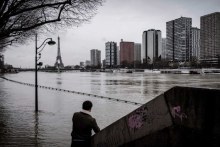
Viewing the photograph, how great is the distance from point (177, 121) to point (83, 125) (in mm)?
2069

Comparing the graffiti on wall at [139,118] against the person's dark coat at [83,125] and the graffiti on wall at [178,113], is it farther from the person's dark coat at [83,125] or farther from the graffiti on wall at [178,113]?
the person's dark coat at [83,125]

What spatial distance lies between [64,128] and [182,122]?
883 cm

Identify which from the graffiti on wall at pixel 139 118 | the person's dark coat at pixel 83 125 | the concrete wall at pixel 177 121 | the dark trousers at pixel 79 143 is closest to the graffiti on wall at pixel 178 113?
the concrete wall at pixel 177 121

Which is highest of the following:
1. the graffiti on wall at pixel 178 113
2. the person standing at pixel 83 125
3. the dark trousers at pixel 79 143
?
the graffiti on wall at pixel 178 113

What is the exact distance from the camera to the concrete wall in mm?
4203

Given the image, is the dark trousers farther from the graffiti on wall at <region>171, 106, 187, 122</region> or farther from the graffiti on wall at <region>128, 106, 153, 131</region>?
the graffiti on wall at <region>171, 106, 187, 122</region>

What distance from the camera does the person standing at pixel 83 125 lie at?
5.98 meters

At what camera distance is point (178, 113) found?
15.3 ft

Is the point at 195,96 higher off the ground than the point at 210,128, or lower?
higher

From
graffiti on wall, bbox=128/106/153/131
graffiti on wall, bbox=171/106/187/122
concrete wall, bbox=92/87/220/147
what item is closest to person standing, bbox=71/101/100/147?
concrete wall, bbox=92/87/220/147

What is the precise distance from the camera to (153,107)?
5184 mm

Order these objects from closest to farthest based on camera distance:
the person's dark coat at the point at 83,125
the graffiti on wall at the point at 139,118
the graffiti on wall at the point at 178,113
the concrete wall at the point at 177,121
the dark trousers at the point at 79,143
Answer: the concrete wall at the point at 177,121
the graffiti on wall at the point at 178,113
the graffiti on wall at the point at 139,118
the person's dark coat at the point at 83,125
the dark trousers at the point at 79,143

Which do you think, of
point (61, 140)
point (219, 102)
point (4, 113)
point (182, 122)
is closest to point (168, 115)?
point (182, 122)

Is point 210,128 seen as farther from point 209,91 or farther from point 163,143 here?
point 163,143
